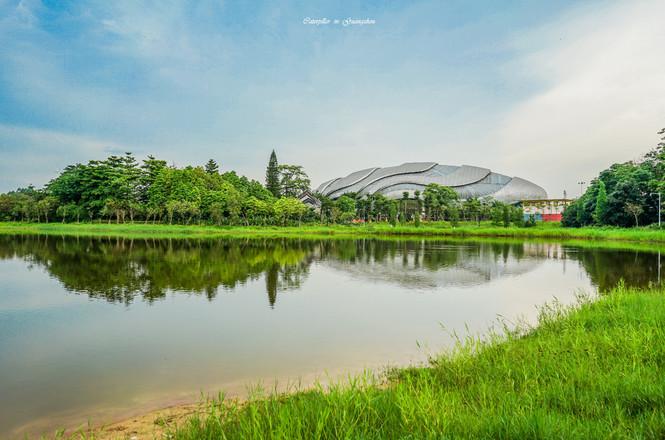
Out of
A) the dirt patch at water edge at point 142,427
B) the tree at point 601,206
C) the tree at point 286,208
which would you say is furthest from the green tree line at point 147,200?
the dirt patch at water edge at point 142,427

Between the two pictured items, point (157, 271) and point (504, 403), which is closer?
point (504, 403)

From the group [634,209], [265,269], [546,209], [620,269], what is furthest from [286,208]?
[546,209]

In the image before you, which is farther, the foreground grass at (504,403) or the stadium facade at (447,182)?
the stadium facade at (447,182)

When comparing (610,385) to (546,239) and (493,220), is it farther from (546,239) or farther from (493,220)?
(493,220)

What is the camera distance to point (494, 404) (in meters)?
2.80

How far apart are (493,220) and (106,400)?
45.8 meters

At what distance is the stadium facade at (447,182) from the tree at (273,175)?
1709cm

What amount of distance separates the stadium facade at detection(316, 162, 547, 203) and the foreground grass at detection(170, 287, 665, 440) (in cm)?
6624

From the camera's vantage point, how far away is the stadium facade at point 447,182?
71.9 m

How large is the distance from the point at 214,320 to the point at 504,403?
229 inches

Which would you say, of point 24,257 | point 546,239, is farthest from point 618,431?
point 546,239

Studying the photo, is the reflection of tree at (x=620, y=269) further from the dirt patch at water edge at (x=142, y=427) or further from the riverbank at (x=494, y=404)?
the dirt patch at water edge at (x=142, y=427)

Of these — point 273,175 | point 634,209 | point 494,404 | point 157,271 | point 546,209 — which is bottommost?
point 157,271

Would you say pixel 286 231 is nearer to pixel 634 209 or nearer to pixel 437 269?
pixel 437 269
